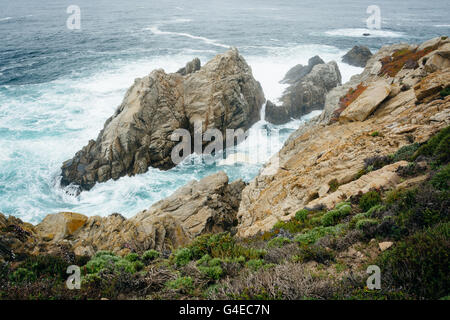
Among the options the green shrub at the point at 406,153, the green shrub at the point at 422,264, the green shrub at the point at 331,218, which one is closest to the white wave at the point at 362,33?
the green shrub at the point at 406,153

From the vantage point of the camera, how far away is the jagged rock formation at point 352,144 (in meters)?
12.0

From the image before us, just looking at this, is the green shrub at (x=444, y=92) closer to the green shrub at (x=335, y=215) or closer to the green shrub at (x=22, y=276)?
the green shrub at (x=335, y=215)

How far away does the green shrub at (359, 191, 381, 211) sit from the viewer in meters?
8.88

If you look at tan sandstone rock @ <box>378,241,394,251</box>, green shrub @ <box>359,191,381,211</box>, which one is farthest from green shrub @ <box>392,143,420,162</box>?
tan sandstone rock @ <box>378,241,394,251</box>

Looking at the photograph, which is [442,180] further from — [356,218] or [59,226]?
[59,226]

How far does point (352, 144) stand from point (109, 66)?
48.2 m

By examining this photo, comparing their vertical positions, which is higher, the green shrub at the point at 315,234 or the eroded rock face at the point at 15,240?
the green shrub at the point at 315,234

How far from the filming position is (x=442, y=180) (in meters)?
7.31

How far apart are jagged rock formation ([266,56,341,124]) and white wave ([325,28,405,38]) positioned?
39.4 metres

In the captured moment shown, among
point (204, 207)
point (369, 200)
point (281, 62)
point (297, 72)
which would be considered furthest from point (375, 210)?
point (281, 62)

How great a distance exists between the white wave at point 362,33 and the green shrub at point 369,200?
74663 millimetres

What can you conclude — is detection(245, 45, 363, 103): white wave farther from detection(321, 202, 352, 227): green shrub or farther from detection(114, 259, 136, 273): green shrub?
detection(114, 259, 136, 273): green shrub

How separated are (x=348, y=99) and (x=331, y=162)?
10.1m

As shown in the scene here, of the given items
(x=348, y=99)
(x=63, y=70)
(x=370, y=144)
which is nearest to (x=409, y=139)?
(x=370, y=144)
